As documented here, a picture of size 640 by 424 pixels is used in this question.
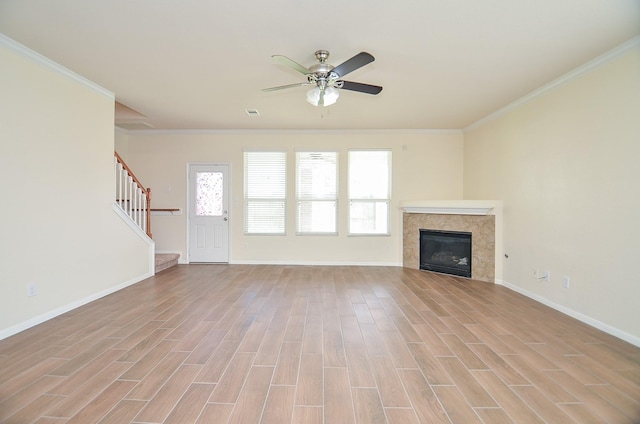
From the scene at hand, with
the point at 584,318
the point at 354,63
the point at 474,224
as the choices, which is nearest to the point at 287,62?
the point at 354,63

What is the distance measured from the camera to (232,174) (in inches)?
234

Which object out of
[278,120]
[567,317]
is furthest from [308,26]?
[567,317]

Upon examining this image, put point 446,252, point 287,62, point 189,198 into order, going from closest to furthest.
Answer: point 287,62 < point 446,252 < point 189,198

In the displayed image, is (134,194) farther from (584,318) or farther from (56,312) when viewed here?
(584,318)

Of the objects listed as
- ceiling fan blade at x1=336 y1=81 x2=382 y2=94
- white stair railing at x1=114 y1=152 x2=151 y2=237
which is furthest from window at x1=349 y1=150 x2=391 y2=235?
white stair railing at x1=114 y1=152 x2=151 y2=237

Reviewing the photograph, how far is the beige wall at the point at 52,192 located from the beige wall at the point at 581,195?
18.8 ft

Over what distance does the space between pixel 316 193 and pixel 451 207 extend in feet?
8.33

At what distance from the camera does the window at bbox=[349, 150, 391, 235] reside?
5.92 meters

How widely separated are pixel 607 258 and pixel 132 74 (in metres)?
5.49

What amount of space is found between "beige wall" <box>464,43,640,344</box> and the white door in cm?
516

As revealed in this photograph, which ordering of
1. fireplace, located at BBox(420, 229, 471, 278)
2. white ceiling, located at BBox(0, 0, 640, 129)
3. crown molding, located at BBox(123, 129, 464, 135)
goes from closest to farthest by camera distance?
white ceiling, located at BBox(0, 0, 640, 129) → fireplace, located at BBox(420, 229, 471, 278) → crown molding, located at BBox(123, 129, 464, 135)

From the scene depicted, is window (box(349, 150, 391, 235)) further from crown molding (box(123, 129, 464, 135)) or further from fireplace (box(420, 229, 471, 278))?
fireplace (box(420, 229, 471, 278))

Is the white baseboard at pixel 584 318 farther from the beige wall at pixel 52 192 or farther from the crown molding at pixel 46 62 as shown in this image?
the crown molding at pixel 46 62

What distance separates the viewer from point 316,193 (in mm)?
5945
